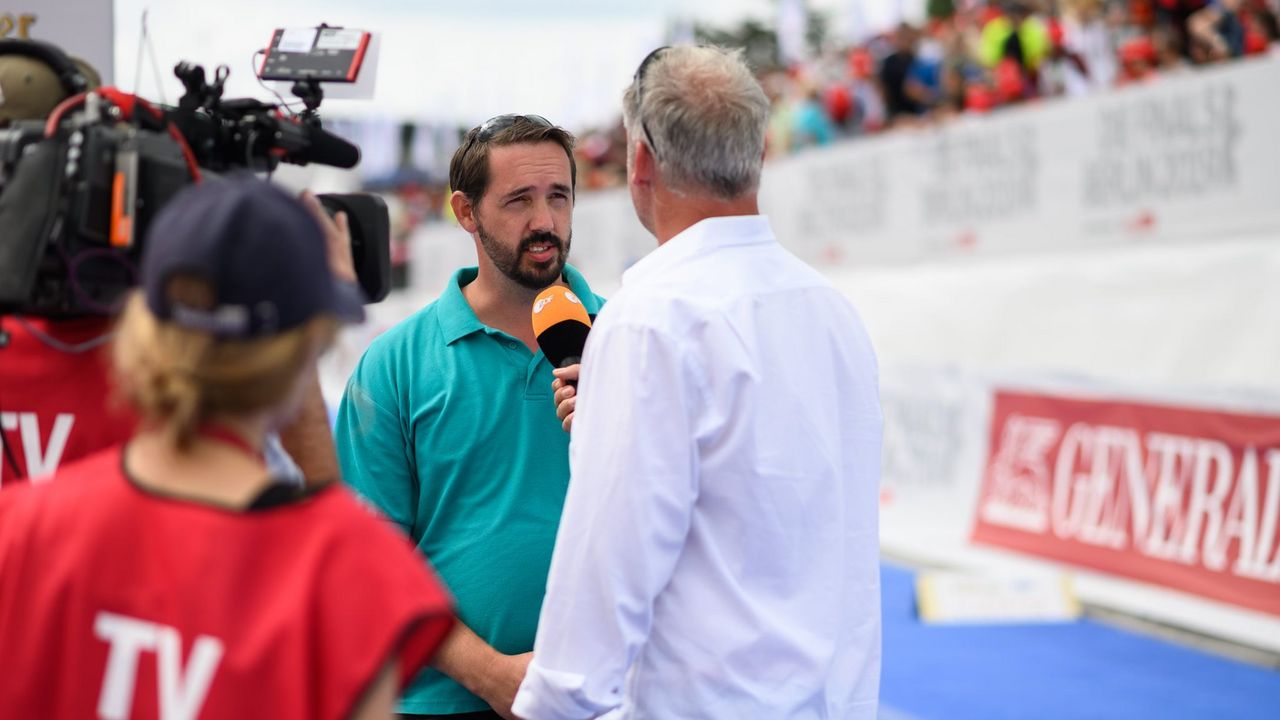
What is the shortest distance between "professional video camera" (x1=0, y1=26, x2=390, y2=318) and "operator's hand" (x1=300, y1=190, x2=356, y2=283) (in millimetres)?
37

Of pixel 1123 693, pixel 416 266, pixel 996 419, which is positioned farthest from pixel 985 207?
pixel 416 266

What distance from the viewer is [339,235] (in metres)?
2.02

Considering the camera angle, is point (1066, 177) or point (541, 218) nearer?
point (541, 218)

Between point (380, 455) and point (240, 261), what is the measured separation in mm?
1535

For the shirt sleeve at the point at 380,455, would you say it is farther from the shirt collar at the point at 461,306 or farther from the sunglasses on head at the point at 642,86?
the sunglasses on head at the point at 642,86

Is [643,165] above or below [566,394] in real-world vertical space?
above

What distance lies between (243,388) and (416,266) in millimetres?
22830

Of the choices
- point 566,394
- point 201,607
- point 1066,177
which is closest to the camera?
point 201,607

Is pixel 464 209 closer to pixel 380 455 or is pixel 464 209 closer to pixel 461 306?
pixel 461 306

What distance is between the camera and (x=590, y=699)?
215 centimetres

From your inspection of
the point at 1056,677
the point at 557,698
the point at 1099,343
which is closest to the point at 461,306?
the point at 557,698

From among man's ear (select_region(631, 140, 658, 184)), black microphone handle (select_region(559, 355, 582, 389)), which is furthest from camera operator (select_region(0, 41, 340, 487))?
black microphone handle (select_region(559, 355, 582, 389))

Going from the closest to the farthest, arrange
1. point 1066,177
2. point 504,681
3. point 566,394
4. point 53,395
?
point 53,395
point 566,394
point 504,681
point 1066,177

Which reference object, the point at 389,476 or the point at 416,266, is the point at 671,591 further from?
the point at 416,266
